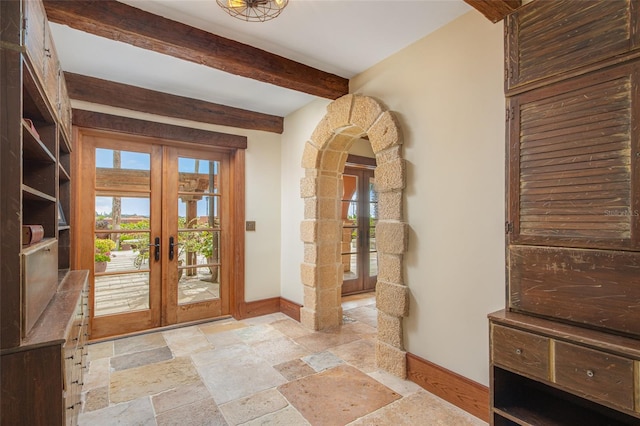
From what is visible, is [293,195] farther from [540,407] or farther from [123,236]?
[540,407]

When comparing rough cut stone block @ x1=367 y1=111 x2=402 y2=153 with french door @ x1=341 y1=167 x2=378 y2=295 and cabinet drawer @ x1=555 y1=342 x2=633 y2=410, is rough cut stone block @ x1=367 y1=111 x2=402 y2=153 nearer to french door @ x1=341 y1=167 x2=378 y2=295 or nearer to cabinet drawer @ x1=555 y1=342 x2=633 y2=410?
cabinet drawer @ x1=555 y1=342 x2=633 y2=410

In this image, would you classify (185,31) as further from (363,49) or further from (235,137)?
(235,137)

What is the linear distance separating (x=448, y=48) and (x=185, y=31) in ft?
6.12

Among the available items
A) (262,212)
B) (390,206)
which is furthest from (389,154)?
(262,212)

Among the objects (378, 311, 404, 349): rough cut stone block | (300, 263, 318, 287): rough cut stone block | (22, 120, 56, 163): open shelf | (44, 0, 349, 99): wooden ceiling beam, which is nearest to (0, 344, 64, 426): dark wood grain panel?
(22, 120, 56, 163): open shelf

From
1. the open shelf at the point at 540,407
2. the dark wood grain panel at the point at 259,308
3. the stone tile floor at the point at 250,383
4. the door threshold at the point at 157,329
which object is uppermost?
the open shelf at the point at 540,407

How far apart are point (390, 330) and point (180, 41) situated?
2.70 metres

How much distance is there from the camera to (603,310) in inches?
56.1

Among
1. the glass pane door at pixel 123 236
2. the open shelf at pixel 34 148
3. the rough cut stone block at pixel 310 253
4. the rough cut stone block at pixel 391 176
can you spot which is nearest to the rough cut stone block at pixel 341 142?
the rough cut stone block at pixel 391 176

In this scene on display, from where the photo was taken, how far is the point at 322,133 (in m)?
3.35

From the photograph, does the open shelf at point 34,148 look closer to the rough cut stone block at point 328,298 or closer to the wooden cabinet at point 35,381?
the wooden cabinet at point 35,381

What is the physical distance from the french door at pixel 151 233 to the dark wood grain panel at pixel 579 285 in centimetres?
326

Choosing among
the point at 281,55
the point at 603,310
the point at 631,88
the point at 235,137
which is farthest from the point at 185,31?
the point at 603,310

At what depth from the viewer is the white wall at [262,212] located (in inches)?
157
